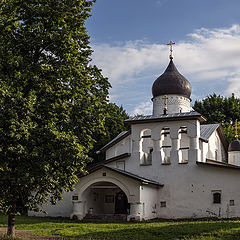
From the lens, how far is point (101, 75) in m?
17.4

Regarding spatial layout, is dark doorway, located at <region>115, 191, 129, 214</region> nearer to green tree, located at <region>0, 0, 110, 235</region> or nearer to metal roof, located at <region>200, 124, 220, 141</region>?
metal roof, located at <region>200, 124, 220, 141</region>

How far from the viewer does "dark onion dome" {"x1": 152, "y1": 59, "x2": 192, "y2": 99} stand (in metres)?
29.0

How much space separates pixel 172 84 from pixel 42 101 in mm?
18238

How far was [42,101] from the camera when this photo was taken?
12.1 meters

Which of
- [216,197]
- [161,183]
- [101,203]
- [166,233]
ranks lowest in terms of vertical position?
[166,233]

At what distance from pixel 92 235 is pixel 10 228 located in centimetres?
286

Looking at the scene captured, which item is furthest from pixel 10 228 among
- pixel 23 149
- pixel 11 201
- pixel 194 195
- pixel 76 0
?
pixel 194 195

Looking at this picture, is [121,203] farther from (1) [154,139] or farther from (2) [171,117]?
(2) [171,117]

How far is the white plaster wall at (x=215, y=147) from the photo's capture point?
26859mm

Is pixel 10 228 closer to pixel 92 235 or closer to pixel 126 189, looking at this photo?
pixel 92 235

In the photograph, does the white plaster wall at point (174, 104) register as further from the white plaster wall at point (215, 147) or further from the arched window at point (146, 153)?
the arched window at point (146, 153)

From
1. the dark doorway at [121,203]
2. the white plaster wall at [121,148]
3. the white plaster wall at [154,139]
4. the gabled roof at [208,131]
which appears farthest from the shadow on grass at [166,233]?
the white plaster wall at [121,148]

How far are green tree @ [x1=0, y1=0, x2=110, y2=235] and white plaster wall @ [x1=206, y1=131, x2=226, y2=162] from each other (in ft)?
50.3

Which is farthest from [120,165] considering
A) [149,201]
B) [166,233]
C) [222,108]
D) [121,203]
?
[222,108]
